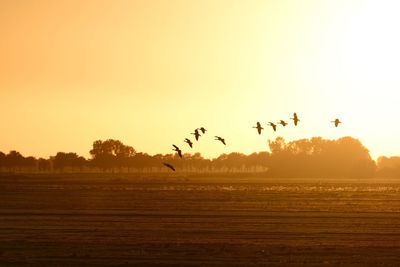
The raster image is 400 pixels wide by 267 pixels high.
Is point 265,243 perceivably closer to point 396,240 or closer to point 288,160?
point 396,240

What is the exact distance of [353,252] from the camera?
30188 mm

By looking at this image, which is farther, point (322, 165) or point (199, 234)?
point (322, 165)

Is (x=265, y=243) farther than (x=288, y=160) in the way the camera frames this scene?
No

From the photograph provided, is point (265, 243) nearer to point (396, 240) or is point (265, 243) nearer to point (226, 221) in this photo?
point (396, 240)

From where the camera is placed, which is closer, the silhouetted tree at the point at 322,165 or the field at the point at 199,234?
the field at the point at 199,234

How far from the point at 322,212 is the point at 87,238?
18909 mm

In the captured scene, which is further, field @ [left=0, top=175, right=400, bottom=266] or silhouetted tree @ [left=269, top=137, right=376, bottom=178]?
silhouetted tree @ [left=269, top=137, right=376, bottom=178]

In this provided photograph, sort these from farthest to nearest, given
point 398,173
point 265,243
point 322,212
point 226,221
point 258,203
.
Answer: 1. point 398,173
2. point 258,203
3. point 322,212
4. point 226,221
5. point 265,243

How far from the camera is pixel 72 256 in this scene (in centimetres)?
2867

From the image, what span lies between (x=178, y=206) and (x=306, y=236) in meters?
20.2

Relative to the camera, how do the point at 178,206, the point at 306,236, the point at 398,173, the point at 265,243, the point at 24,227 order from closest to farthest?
the point at 265,243 < the point at 306,236 < the point at 24,227 < the point at 178,206 < the point at 398,173

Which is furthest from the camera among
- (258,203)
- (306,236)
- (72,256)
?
→ (258,203)

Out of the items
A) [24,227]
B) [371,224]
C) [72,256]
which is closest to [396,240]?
[371,224]

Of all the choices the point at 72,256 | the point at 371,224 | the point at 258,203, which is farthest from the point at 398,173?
the point at 72,256
